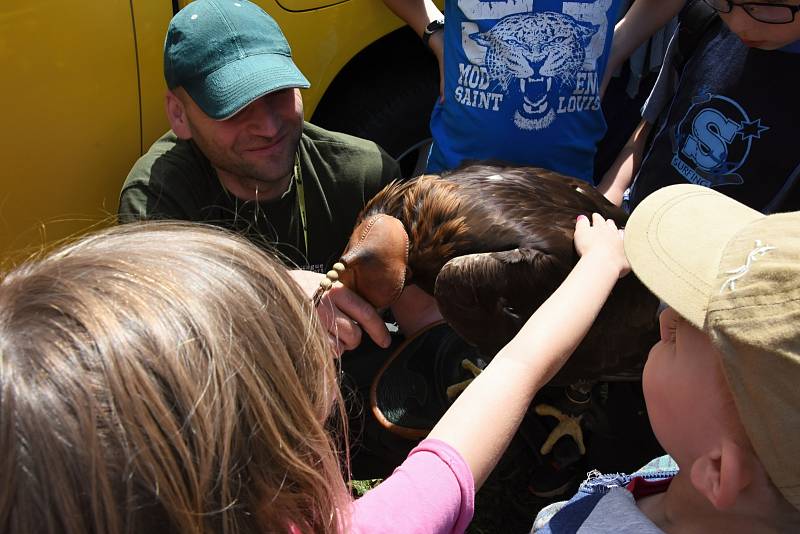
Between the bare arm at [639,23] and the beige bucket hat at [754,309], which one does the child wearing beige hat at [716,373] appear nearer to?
the beige bucket hat at [754,309]

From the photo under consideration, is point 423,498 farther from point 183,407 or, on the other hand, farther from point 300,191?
point 300,191

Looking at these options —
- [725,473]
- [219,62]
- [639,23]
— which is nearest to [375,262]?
[219,62]

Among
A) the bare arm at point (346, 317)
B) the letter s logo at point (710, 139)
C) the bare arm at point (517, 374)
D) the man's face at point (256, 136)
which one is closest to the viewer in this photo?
the bare arm at point (517, 374)

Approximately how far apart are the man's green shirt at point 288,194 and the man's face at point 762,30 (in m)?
1.34

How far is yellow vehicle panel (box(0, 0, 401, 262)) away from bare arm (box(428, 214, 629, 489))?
1750 mm

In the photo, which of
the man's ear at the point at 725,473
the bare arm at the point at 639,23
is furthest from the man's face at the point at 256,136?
the man's ear at the point at 725,473

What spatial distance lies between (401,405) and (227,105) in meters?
1.21

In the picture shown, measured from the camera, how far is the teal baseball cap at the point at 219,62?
2457 mm

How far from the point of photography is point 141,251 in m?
1.20

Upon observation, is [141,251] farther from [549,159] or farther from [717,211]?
[549,159]

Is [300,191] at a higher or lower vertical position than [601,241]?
lower

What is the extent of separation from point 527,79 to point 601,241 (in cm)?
89

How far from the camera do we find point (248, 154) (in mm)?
2596

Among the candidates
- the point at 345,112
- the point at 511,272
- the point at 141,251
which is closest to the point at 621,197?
the point at 511,272
